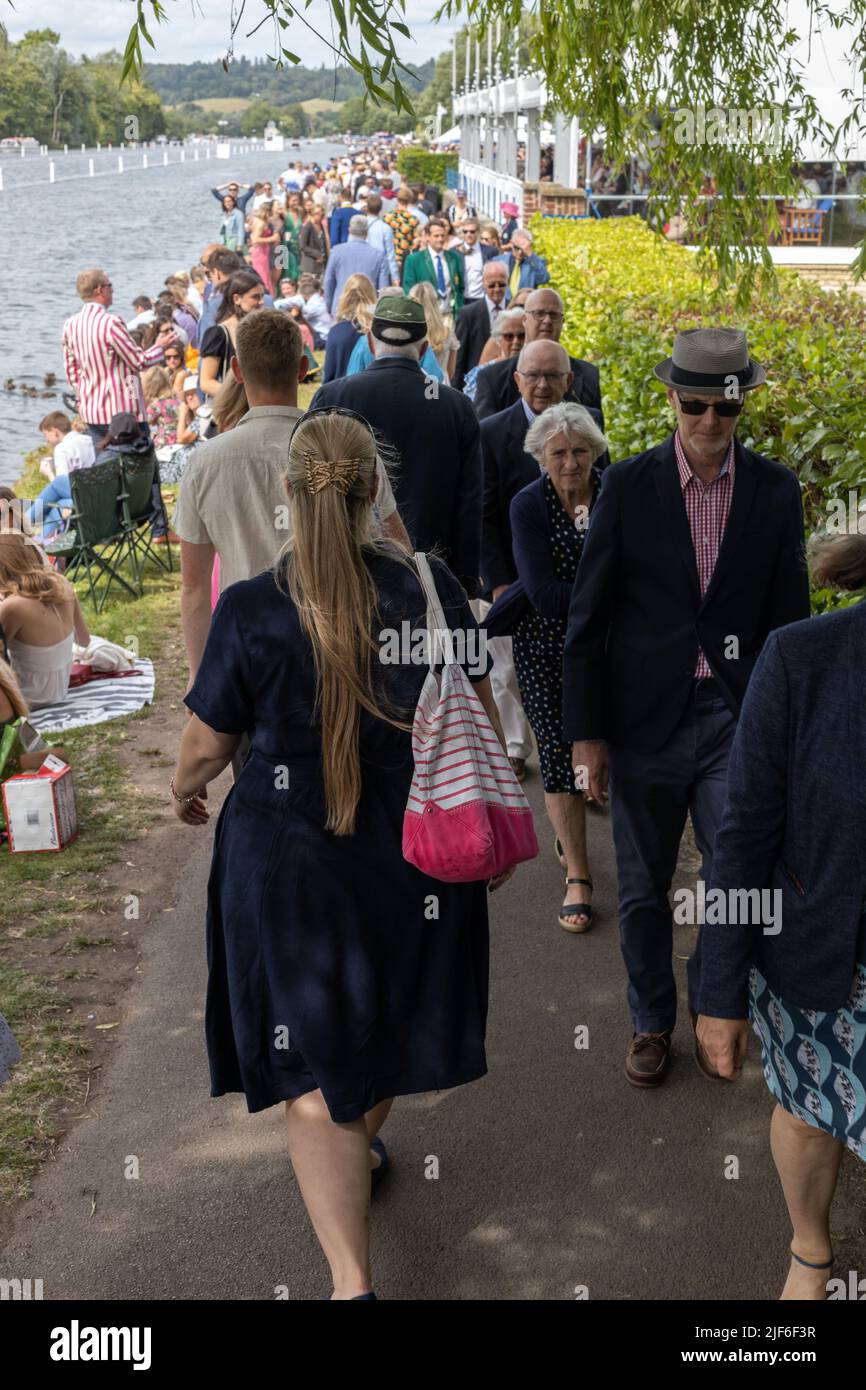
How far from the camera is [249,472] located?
4.70 m

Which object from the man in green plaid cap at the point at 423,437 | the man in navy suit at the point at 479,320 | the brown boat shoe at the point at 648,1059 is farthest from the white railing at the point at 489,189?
the brown boat shoe at the point at 648,1059

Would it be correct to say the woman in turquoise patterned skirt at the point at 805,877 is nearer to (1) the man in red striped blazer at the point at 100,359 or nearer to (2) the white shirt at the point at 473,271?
(1) the man in red striped blazer at the point at 100,359

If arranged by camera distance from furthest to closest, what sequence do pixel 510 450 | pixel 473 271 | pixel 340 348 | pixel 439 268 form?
1. pixel 473 271
2. pixel 439 268
3. pixel 340 348
4. pixel 510 450

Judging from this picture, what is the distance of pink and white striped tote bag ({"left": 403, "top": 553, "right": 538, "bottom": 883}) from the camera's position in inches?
121

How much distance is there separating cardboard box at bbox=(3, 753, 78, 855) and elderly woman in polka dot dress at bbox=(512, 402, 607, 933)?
223cm

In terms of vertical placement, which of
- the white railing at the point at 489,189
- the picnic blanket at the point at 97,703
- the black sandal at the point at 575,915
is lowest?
the picnic blanket at the point at 97,703

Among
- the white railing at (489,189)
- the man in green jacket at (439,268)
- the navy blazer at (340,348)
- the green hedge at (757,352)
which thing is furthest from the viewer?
the white railing at (489,189)

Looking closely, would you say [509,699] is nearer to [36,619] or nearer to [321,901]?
[36,619]

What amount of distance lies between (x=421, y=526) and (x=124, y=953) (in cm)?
207

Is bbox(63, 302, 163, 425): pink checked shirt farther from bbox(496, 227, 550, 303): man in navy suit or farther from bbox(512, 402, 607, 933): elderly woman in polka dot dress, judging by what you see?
bbox(512, 402, 607, 933): elderly woman in polka dot dress

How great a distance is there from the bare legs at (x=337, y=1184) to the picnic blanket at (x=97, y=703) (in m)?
5.33

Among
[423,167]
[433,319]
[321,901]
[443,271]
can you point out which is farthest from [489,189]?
[321,901]

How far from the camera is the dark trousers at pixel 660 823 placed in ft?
13.5

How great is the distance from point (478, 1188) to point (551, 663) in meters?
2.25
